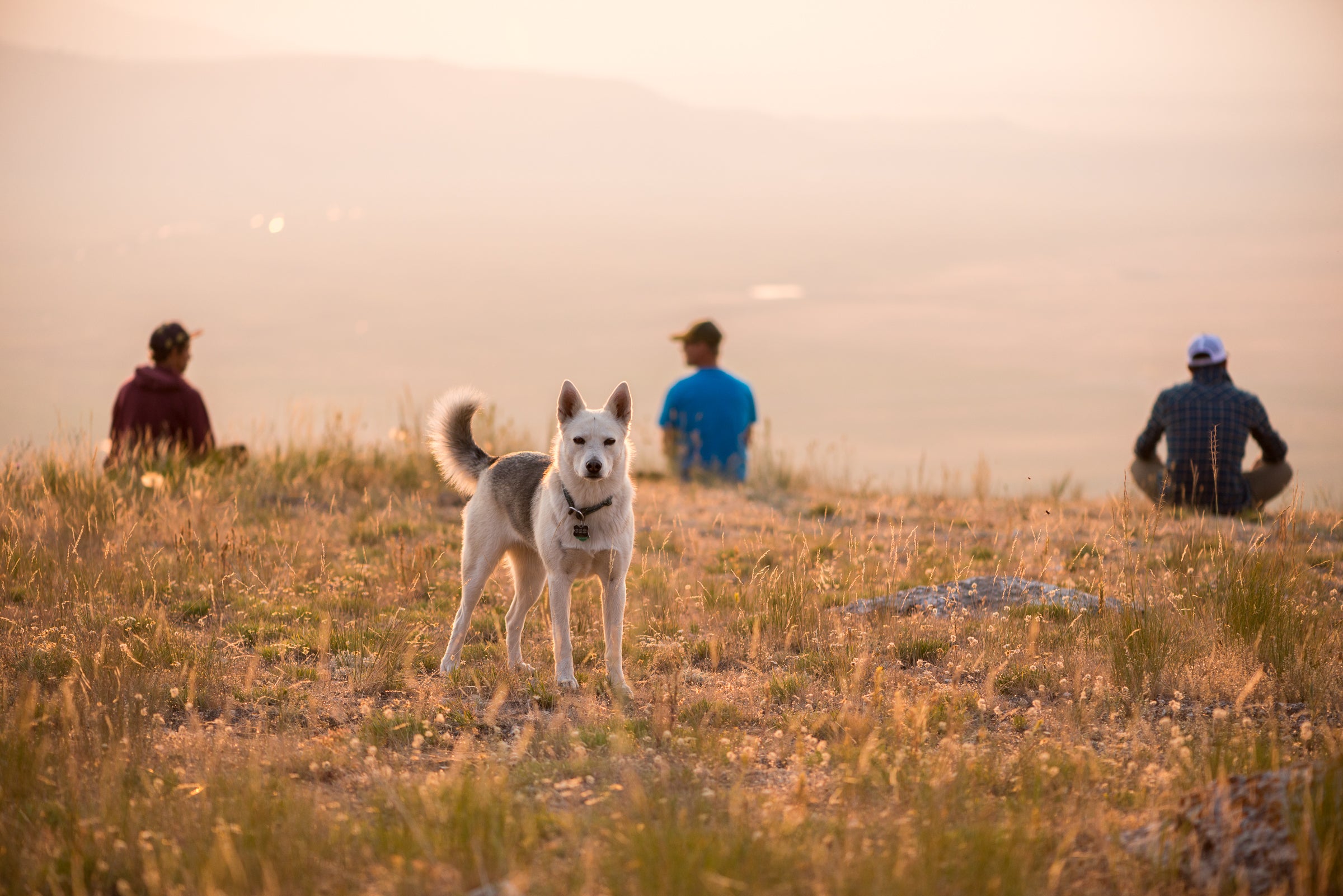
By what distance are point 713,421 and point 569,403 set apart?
770cm

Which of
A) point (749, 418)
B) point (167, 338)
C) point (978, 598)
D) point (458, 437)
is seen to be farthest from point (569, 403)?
point (749, 418)

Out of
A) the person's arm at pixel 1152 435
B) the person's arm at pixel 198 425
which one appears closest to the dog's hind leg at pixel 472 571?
the person's arm at pixel 198 425

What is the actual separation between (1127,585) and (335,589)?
5589mm

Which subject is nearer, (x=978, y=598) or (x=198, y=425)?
(x=978, y=598)

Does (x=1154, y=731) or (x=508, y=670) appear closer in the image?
(x=1154, y=731)

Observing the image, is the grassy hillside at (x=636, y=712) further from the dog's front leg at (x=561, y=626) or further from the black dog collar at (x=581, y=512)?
the black dog collar at (x=581, y=512)


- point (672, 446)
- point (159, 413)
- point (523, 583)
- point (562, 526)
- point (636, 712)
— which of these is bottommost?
point (636, 712)

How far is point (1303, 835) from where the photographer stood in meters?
2.97

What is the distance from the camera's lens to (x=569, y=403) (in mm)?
5871

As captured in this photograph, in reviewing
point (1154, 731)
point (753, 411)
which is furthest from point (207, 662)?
point (753, 411)

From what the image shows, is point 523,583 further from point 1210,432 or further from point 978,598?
point 1210,432

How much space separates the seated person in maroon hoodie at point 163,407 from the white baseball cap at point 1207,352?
431 inches

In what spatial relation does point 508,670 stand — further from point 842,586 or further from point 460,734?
point 842,586

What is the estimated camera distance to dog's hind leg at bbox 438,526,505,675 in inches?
239
